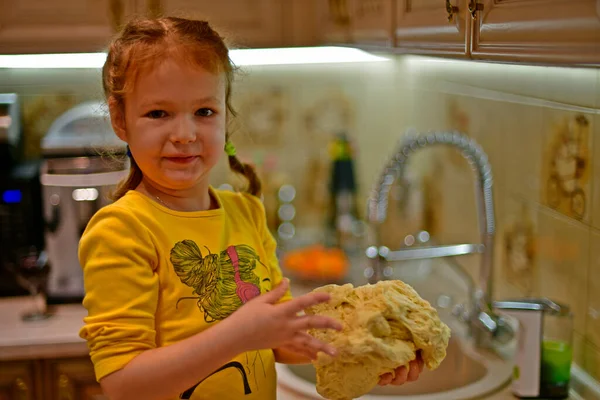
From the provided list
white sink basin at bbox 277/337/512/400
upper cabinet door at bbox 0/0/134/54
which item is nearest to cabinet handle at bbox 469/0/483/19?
white sink basin at bbox 277/337/512/400

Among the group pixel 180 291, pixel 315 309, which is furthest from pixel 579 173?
pixel 180 291

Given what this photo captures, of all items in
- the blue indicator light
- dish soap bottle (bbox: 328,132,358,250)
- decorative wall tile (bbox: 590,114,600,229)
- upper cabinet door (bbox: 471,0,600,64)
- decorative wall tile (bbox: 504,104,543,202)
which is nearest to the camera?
upper cabinet door (bbox: 471,0,600,64)

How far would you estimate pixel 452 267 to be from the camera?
79.9 inches

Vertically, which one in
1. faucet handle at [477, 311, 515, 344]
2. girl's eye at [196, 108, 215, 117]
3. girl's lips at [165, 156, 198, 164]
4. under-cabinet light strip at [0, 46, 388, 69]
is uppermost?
under-cabinet light strip at [0, 46, 388, 69]

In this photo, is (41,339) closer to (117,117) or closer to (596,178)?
(117,117)

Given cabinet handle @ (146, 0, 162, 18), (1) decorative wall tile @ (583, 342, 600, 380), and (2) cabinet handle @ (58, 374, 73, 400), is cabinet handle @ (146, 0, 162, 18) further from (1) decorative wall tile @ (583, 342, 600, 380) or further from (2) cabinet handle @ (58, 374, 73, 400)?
(1) decorative wall tile @ (583, 342, 600, 380)

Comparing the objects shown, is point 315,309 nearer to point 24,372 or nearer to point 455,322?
point 455,322

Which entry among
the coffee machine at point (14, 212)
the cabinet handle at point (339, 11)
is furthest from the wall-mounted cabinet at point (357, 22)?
the coffee machine at point (14, 212)

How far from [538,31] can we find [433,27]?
1.25 ft

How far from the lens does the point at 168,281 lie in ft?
3.19

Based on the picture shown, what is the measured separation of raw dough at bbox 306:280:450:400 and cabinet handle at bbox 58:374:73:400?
1.02 meters

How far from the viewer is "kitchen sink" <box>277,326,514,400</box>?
4.58ft

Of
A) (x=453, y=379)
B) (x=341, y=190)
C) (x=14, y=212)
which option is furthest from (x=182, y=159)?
(x=341, y=190)

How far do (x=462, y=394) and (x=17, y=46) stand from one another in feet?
4.43
